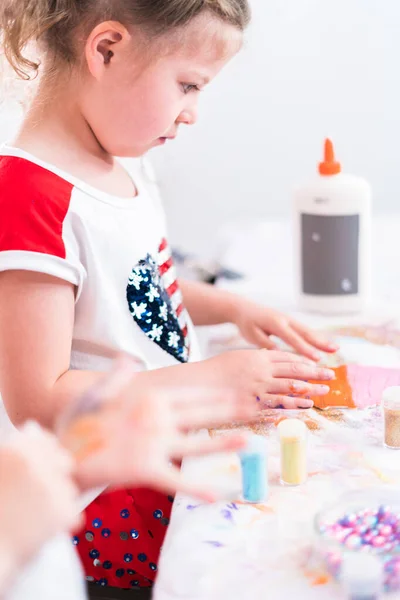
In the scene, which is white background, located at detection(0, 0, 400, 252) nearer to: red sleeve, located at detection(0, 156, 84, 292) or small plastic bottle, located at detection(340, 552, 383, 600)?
red sleeve, located at detection(0, 156, 84, 292)

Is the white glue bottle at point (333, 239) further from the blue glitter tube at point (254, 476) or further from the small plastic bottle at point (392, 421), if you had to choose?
the blue glitter tube at point (254, 476)

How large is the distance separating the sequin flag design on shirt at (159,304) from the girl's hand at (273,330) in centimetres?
9

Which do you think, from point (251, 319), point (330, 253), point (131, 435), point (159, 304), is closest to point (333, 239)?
point (330, 253)

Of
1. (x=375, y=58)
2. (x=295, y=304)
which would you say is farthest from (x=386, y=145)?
(x=295, y=304)

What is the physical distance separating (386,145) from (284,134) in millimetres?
221

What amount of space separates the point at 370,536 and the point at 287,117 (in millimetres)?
1383

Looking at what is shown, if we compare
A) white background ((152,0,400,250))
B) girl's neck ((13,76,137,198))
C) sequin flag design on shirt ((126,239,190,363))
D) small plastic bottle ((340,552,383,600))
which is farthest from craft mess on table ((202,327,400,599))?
white background ((152,0,400,250))

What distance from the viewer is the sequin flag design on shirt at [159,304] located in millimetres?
784

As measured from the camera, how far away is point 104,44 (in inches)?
28.5

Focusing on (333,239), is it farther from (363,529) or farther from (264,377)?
(363,529)

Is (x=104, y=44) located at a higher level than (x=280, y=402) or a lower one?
higher

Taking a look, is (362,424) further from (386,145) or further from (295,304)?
(386,145)

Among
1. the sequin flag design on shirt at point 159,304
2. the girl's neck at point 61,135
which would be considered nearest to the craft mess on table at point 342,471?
the sequin flag design on shirt at point 159,304

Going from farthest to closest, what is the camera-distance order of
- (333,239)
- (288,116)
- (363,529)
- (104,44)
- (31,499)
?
(288,116) → (333,239) → (104,44) → (363,529) → (31,499)
